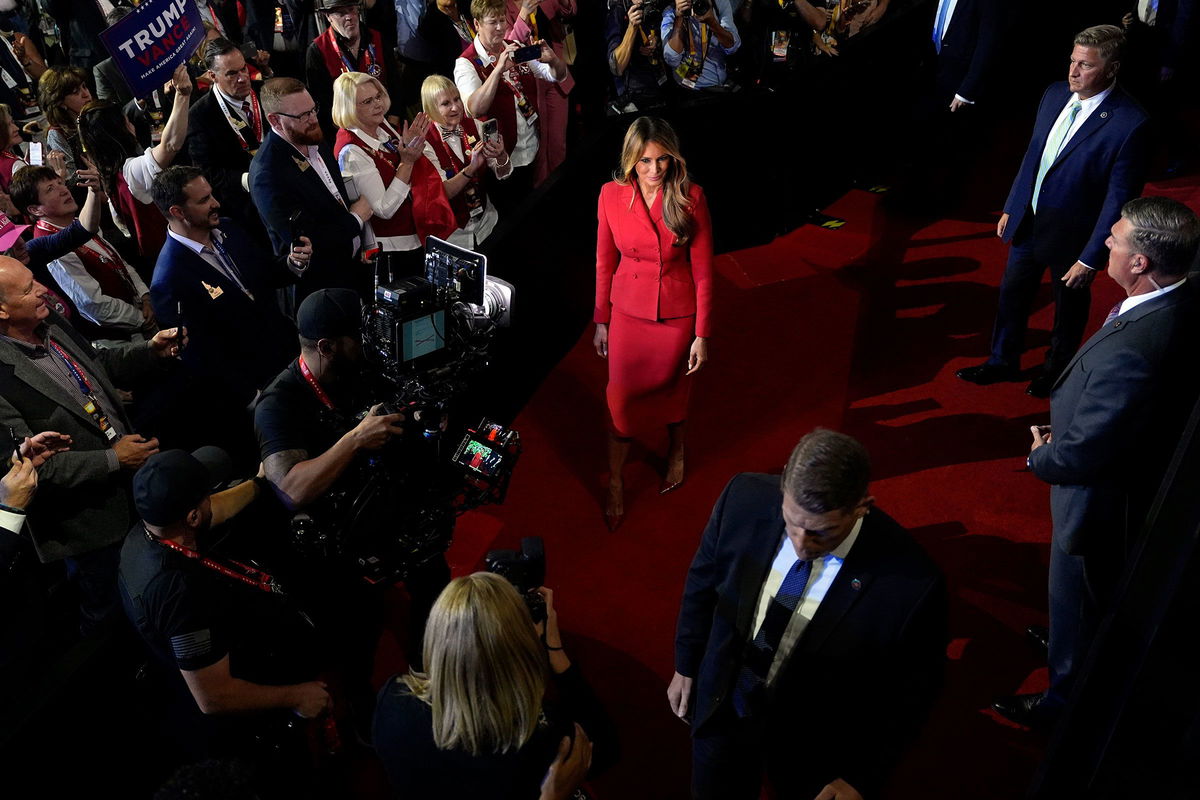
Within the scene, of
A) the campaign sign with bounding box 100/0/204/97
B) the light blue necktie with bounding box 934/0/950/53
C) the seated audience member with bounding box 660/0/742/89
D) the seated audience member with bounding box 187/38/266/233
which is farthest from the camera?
the light blue necktie with bounding box 934/0/950/53

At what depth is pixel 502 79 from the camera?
5359 millimetres

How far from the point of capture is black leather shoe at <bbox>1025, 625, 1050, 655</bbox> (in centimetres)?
345

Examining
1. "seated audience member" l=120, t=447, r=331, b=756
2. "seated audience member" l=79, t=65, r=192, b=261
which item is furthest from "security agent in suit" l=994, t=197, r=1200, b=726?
"seated audience member" l=79, t=65, r=192, b=261

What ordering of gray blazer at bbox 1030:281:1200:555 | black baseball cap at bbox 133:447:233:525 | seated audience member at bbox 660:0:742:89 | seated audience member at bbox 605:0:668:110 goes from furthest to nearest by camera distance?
1. seated audience member at bbox 660:0:742:89
2. seated audience member at bbox 605:0:668:110
3. gray blazer at bbox 1030:281:1200:555
4. black baseball cap at bbox 133:447:233:525

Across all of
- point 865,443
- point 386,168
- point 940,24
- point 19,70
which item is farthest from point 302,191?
point 940,24

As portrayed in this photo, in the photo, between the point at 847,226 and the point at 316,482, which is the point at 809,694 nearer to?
the point at 316,482

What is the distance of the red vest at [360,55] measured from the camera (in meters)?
6.00

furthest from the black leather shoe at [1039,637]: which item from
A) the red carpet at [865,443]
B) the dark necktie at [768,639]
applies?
the dark necktie at [768,639]

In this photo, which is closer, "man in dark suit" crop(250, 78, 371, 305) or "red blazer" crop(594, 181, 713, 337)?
"red blazer" crop(594, 181, 713, 337)

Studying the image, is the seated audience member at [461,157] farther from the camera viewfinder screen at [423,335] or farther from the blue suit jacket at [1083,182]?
the blue suit jacket at [1083,182]

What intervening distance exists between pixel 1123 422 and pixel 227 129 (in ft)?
15.4

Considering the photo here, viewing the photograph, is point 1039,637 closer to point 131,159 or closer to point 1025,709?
point 1025,709

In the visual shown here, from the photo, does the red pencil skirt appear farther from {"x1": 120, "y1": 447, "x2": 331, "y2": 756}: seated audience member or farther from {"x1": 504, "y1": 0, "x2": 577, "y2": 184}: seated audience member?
{"x1": 504, "y1": 0, "x2": 577, "y2": 184}: seated audience member

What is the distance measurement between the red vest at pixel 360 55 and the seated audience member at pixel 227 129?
103 centimetres
